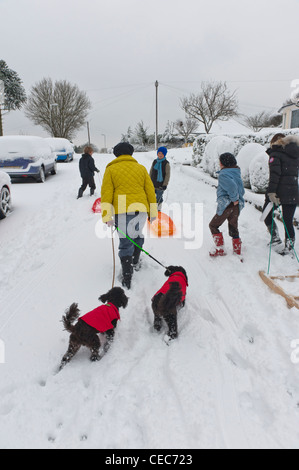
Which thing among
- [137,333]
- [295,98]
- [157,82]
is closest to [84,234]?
[137,333]

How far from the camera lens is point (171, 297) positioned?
8.28 ft

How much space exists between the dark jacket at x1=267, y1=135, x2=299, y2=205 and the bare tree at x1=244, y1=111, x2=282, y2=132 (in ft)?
154

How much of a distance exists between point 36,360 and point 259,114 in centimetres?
5269

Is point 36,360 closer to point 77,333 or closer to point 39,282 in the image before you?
point 77,333

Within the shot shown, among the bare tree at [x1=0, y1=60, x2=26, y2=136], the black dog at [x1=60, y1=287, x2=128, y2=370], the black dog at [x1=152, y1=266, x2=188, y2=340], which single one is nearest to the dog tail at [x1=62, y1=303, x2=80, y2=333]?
the black dog at [x1=60, y1=287, x2=128, y2=370]

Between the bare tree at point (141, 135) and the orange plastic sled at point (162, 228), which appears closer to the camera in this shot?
the orange plastic sled at point (162, 228)

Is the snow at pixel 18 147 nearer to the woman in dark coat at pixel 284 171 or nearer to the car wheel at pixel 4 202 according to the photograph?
the car wheel at pixel 4 202

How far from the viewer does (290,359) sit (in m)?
2.45

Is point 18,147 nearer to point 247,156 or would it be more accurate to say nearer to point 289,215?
point 247,156

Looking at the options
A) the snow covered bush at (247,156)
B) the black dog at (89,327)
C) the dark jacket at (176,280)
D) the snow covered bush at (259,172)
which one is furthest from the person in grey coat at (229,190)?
the snow covered bush at (247,156)

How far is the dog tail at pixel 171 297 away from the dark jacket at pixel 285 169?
7.82 feet

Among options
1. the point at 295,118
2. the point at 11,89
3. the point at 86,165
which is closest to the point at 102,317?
the point at 86,165

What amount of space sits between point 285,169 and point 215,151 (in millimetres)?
5867

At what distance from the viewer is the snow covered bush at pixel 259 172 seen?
6.86 meters
